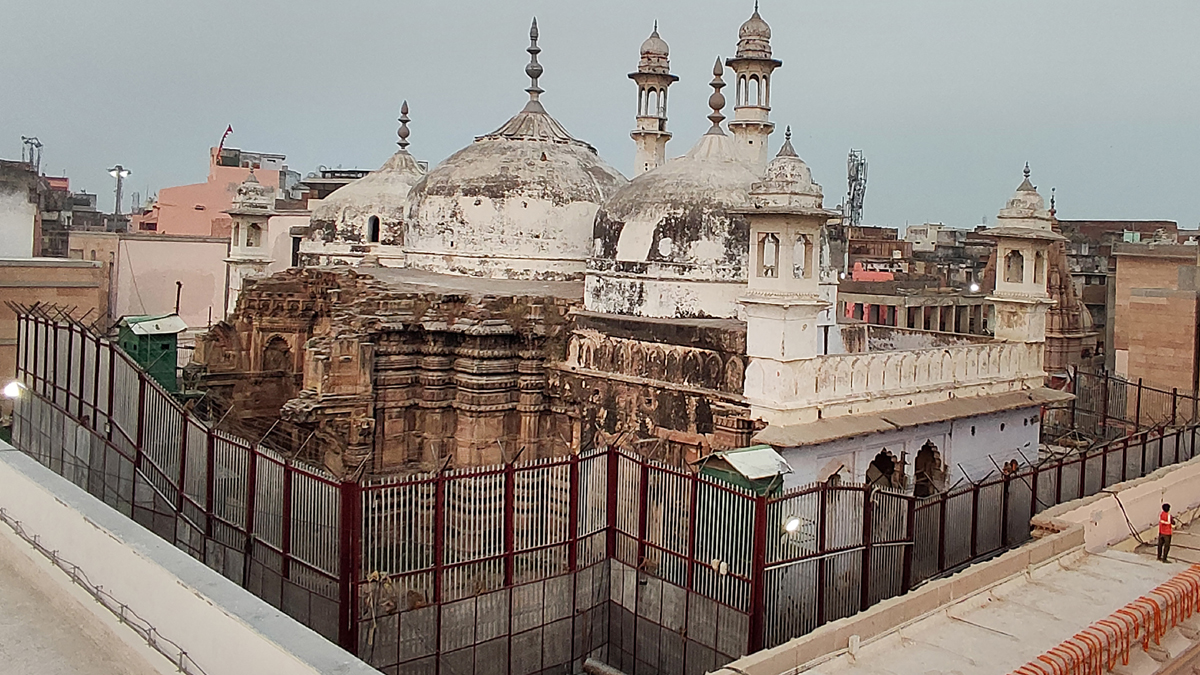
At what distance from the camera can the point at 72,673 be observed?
19.9 feet

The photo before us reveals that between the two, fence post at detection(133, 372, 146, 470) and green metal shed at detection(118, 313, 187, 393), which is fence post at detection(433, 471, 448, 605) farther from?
green metal shed at detection(118, 313, 187, 393)

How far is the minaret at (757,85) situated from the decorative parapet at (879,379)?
5962mm

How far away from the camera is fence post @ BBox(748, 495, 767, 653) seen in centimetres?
846

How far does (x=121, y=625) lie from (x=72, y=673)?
370 mm

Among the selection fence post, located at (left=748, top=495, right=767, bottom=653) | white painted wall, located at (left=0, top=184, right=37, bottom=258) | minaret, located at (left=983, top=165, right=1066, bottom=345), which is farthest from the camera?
white painted wall, located at (left=0, top=184, right=37, bottom=258)

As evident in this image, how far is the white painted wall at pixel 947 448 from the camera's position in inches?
452

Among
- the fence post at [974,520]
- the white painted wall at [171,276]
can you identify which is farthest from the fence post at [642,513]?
the white painted wall at [171,276]

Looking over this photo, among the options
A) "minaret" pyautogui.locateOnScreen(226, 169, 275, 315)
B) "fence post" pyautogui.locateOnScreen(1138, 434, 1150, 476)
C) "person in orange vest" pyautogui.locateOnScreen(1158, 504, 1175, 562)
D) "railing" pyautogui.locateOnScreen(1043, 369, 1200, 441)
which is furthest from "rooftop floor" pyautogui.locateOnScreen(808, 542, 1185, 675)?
"minaret" pyautogui.locateOnScreen(226, 169, 275, 315)

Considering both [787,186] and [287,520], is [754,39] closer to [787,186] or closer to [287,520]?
[787,186]

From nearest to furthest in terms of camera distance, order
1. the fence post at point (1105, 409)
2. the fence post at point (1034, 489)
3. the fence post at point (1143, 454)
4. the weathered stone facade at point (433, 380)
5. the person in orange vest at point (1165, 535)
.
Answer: the person in orange vest at point (1165, 535) → the fence post at point (1034, 489) → the fence post at point (1143, 454) → the weathered stone facade at point (433, 380) → the fence post at point (1105, 409)

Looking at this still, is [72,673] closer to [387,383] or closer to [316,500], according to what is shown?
[316,500]

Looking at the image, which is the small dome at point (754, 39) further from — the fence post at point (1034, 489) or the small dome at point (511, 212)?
the fence post at point (1034, 489)

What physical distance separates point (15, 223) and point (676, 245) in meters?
18.2

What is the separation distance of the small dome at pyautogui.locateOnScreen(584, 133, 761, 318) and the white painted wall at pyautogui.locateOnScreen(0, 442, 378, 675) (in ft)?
25.2
